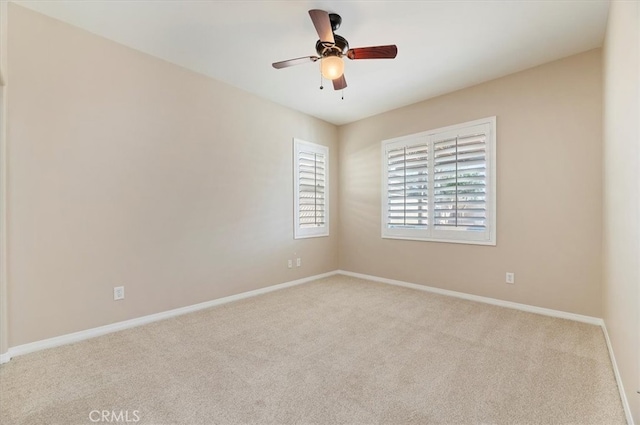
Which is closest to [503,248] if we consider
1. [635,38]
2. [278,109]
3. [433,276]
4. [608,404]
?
[433,276]

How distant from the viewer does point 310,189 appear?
15.5 feet

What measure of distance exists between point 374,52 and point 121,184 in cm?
264

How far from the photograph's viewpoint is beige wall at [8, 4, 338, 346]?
7.62 feet

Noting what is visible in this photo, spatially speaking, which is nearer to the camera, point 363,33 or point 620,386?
point 620,386

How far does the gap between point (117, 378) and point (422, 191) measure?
3837 mm

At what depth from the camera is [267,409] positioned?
5.38ft

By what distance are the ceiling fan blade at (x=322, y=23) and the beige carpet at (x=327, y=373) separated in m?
2.49

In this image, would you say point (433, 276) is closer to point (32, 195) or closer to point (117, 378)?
point (117, 378)

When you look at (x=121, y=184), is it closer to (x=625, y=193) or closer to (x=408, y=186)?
(x=408, y=186)

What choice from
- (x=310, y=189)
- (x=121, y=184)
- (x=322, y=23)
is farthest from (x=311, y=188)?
(x=322, y=23)

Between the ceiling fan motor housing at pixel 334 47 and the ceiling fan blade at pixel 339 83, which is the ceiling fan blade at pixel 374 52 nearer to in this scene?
the ceiling fan motor housing at pixel 334 47

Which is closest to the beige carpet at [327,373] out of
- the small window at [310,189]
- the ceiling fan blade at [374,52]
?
the small window at [310,189]

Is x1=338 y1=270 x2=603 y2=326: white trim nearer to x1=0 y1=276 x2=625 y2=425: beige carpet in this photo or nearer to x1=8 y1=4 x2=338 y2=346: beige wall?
x1=0 y1=276 x2=625 y2=425: beige carpet

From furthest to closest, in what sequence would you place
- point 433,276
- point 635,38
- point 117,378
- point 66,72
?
1. point 433,276
2. point 66,72
3. point 117,378
4. point 635,38
